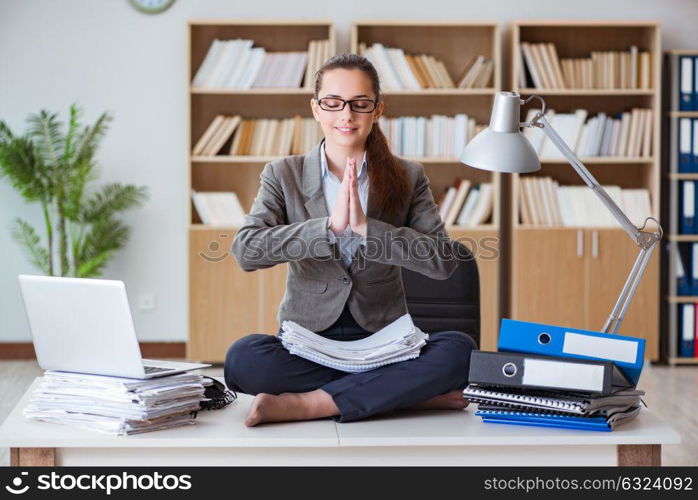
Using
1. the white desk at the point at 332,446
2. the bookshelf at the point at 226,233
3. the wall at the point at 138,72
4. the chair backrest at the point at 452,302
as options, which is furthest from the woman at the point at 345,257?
the wall at the point at 138,72

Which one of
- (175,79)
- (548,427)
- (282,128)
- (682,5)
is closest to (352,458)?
(548,427)

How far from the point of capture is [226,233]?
5.26 meters

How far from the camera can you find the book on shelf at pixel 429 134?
532 centimetres

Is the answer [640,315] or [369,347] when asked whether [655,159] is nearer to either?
Answer: [640,315]

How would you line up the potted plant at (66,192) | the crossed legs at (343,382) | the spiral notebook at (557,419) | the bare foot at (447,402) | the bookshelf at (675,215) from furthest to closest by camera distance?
the bookshelf at (675,215), the potted plant at (66,192), the bare foot at (447,402), the crossed legs at (343,382), the spiral notebook at (557,419)

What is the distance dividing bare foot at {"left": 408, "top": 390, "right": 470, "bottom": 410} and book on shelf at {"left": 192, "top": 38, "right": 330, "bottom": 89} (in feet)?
10.7

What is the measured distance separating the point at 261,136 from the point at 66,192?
107 cm

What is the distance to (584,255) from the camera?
5301 mm


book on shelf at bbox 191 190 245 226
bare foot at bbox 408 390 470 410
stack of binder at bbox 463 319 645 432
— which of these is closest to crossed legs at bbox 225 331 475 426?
bare foot at bbox 408 390 470 410

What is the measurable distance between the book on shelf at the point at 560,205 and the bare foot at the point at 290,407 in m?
3.38

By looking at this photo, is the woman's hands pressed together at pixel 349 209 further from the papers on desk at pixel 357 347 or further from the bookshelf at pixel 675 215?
the bookshelf at pixel 675 215

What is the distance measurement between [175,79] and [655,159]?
8.68 feet

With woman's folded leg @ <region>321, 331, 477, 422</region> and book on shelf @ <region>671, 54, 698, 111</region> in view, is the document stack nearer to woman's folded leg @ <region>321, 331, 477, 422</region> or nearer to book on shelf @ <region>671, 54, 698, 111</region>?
woman's folded leg @ <region>321, 331, 477, 422</region>
